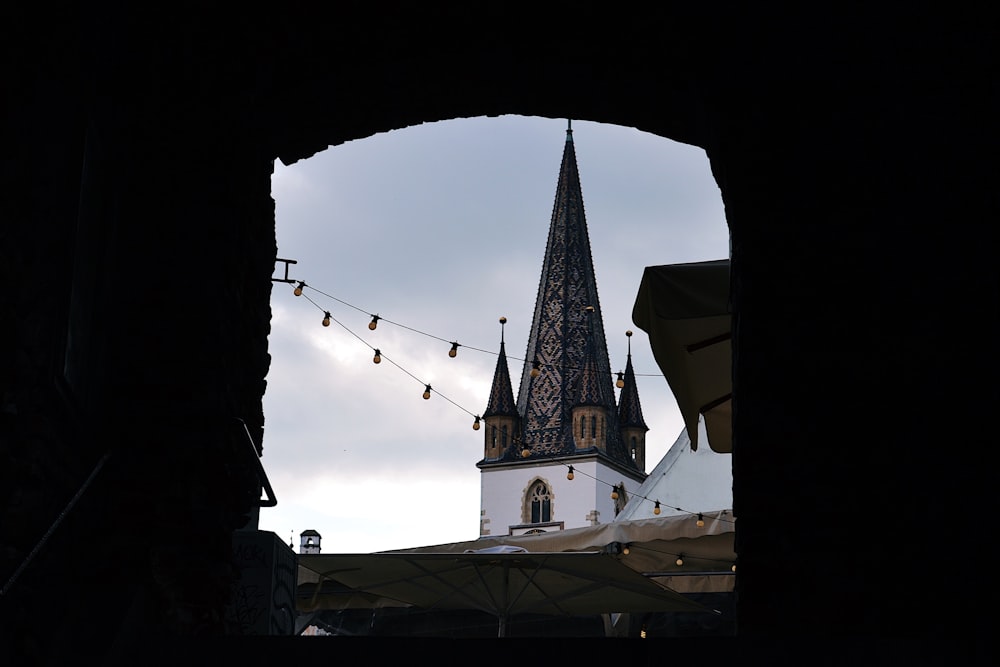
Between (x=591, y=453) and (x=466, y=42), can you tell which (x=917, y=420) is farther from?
(x=591, y=453)

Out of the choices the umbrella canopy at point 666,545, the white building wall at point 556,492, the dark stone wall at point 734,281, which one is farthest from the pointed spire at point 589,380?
the dark stone wall at point 734,281

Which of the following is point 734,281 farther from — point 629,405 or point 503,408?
point 629,405

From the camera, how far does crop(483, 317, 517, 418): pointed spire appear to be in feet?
155

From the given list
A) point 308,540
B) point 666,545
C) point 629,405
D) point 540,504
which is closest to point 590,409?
point 629,405

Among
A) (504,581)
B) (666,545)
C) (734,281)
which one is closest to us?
(734,281)

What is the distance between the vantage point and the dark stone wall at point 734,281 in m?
3.15

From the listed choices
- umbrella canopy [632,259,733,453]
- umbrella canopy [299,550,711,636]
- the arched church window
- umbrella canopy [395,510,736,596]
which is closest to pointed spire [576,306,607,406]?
the arched church window

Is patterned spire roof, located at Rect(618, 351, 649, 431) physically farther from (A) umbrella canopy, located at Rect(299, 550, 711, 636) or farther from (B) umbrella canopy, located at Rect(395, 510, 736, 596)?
(A) umbrella canopy, located at Rect(299, 550, 711, 636)

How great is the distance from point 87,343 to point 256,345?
1168 millimetres

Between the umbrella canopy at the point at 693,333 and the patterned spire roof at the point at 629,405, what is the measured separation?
43644 mm

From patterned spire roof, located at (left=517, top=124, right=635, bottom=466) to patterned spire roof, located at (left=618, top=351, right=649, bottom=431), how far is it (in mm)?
1187

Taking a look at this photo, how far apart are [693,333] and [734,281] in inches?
31.8

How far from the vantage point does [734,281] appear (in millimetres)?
4297

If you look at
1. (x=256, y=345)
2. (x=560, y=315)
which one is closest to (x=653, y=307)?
(x=256, y=345)
